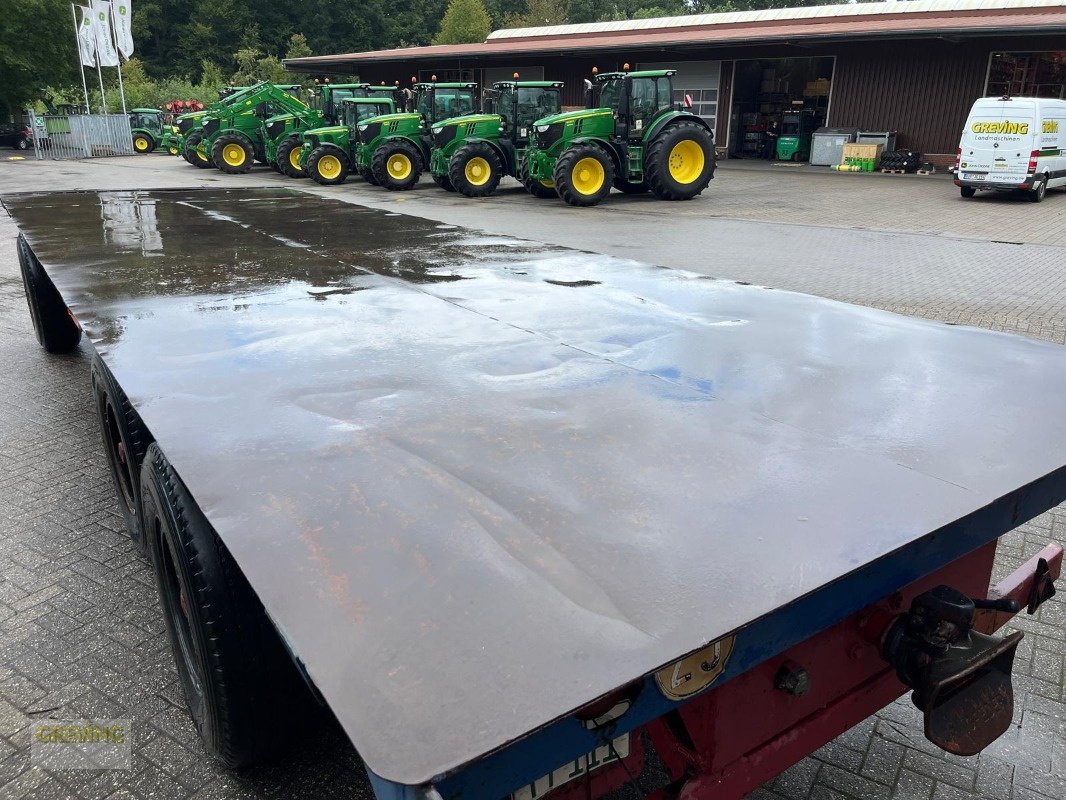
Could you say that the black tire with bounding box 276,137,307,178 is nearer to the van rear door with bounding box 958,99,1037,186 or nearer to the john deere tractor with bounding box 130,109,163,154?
the van rear door with bounding box 958,99,1037,186

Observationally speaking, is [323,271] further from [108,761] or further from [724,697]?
[724,697]

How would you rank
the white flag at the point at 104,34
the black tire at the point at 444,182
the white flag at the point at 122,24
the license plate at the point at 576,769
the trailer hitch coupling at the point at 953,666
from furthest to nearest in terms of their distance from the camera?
the white flag at the point at 122,24 → the white flag at the point at 104,34 → the black tire at the point at 444,182 → the trailer hitch coupling at the point at 953,666 → the license plate at the point at 576,769

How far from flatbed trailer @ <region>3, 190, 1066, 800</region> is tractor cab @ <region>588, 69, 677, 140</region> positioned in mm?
13348

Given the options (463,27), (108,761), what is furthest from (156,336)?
(463,27)

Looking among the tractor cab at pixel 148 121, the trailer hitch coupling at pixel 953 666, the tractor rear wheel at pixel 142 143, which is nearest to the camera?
the trailer hitch coupling at pixel 953 666

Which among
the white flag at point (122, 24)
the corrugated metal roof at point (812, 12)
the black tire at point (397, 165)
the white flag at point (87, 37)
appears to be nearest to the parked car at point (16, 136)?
the white flag at point (87, 37)

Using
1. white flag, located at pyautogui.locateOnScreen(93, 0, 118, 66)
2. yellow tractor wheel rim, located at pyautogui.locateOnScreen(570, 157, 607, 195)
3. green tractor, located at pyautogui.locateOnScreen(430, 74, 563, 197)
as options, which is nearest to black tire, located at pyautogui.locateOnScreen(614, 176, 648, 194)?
yellow tractor wheel rim, located at pyautogui.locateOnScreen(570, 157, 607, 195)

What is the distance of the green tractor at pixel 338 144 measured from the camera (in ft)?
66.6

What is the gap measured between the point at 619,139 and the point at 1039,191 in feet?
28.3

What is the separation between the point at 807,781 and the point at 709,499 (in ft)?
3.90

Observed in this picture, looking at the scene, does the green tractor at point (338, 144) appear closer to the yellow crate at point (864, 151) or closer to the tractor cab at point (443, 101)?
the tractor cab at point (443, 101)

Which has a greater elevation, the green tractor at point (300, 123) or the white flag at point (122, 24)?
the white flag at point (122, 24)

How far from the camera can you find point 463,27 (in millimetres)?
61688

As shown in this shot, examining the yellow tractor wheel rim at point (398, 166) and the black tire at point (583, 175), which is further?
the yellow tractor wheel rim at point (398, 166)
